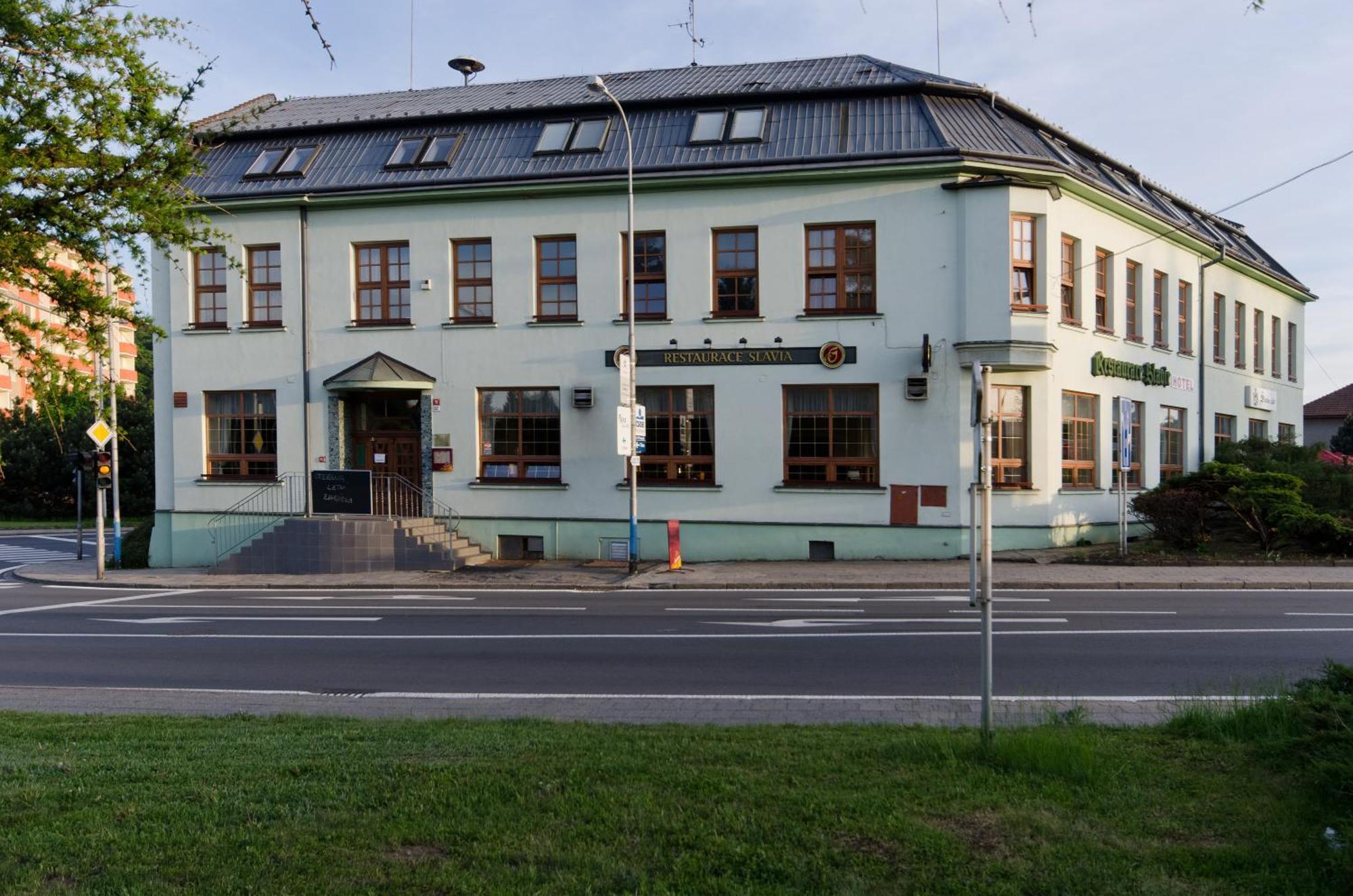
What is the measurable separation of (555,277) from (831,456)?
7612 millimetres

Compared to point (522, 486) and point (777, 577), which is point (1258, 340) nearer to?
point (777, 577)

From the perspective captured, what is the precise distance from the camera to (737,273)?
74.8ft

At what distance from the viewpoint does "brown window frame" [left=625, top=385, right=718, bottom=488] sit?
75.0ft

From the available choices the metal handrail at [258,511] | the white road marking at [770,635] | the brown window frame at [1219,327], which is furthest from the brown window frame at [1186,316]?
the metal handrail at [258,511]

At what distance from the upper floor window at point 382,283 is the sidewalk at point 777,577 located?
6.46 m

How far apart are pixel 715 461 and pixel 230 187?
14.2 meters

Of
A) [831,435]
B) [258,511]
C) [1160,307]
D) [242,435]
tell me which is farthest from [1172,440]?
[242,435]

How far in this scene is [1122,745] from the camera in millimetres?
6262

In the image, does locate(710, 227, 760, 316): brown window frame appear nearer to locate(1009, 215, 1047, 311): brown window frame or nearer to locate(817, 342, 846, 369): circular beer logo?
locate(817, 342, 846, 369): circular beer logo

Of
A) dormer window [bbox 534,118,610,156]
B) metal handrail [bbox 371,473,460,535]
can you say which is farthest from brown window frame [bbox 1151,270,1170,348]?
metal handrail [bbox 371,473,460,535]

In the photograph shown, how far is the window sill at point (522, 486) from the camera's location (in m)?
23.6

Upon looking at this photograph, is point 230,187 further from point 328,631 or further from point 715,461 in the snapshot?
point 328,631

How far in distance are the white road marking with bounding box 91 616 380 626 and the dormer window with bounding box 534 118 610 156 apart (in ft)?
42.5

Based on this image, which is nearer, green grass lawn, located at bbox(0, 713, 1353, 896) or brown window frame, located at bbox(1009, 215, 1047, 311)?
green grass lawn, located at bbox(0, 713, 1353, 896)
